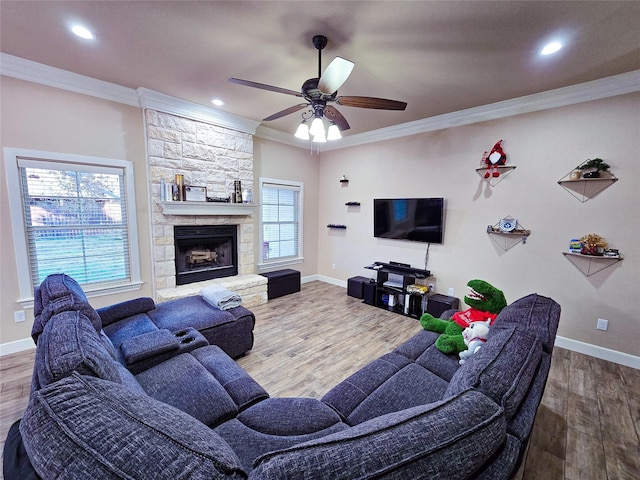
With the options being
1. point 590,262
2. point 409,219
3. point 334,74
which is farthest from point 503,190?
point 334,74

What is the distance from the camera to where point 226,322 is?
8.63 feet

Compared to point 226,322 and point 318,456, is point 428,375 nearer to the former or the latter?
point 318,456

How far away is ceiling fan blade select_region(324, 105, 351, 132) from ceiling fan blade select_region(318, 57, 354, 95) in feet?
1.26

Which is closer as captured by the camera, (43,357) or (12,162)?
(43,357)

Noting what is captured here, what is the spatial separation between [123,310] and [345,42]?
3106mm

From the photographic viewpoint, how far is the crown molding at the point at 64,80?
2.62 metres

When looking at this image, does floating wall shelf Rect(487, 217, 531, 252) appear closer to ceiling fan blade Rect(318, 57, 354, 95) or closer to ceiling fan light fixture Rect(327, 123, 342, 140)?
ceiling fan light fixture Rect(327, 123, 342, 140)

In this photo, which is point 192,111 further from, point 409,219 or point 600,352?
point 600,352

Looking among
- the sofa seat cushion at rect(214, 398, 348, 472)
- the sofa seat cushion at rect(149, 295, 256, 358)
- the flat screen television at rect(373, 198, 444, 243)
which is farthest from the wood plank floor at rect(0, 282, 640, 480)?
the flat screen television at rect(373, 198, 444, 243)

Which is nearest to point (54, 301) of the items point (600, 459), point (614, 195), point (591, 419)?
point (600, 459)

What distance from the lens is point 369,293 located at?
4.47 metres

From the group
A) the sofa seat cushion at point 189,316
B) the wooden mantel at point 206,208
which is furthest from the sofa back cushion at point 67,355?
the wooden mantel at point 206,208

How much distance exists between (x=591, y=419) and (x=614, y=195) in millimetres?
2202

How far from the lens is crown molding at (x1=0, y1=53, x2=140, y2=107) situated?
2.62m
